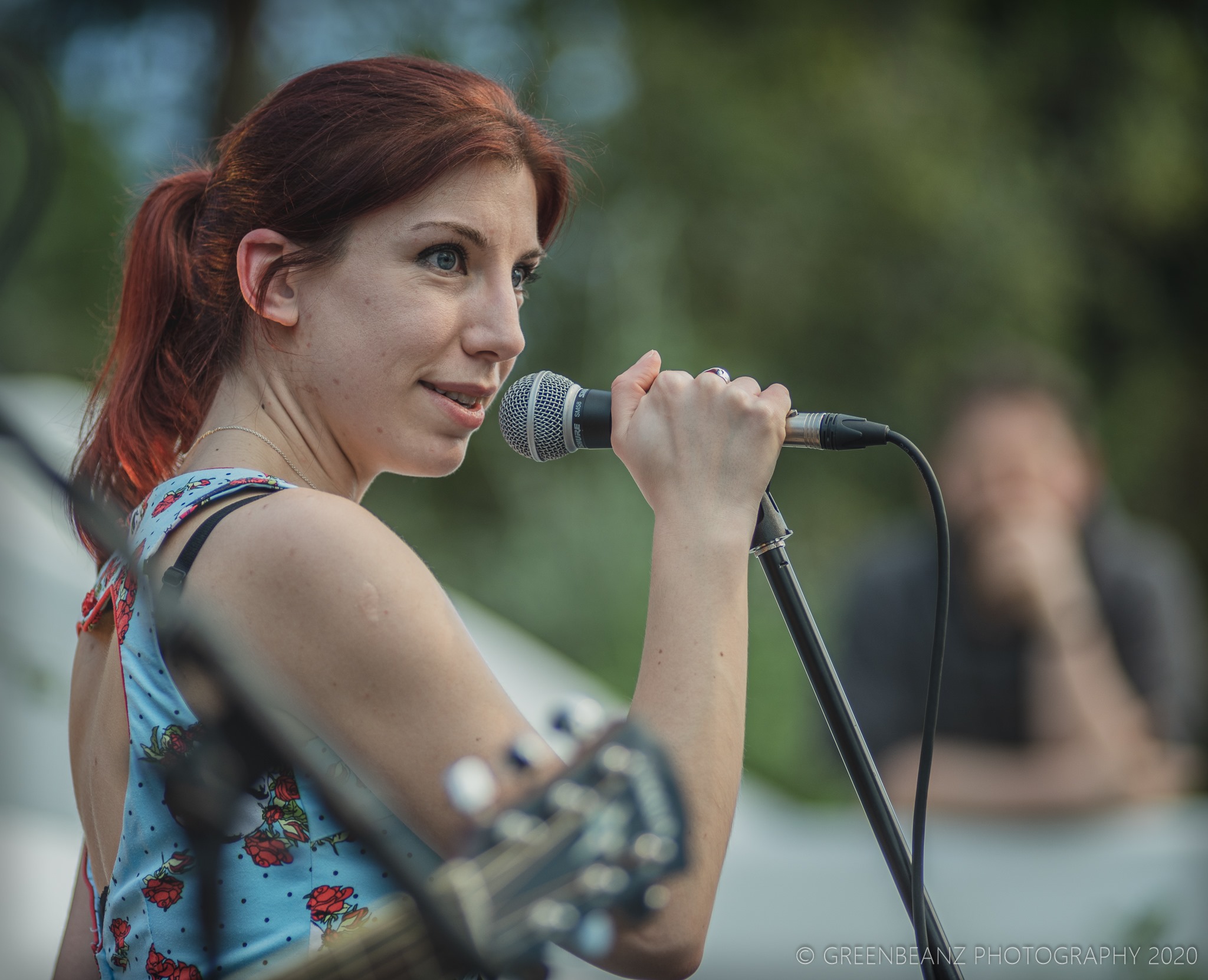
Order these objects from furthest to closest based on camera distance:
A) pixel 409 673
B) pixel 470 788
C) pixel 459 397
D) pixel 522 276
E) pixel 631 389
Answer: pixel 522 276
pixel 459 397
pixel 631 389
pixel 409 673
pixel 470 788

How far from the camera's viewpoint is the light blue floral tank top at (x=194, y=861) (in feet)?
4.00

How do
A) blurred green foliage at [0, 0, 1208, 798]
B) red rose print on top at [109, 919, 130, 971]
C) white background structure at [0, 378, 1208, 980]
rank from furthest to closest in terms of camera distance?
blurred green foliage at [0, 0, 1208, 798] → white background structure at [0, 378, 1208, 980] → red rose print on top at [109, 919, 130, 971]

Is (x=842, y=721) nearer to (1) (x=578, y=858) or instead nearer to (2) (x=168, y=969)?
(1) (x=578, y=858)

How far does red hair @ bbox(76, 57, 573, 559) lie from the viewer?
4.80 ft

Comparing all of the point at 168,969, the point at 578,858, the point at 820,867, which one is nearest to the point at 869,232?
the point at 820,867

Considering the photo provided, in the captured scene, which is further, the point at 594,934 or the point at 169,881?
the point at 169,881

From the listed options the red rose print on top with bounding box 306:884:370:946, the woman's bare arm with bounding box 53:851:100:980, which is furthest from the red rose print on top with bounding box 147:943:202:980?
the woman's bare arm with bounding box 53:851:100:980

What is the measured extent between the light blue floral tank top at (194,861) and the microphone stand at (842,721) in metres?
0.49

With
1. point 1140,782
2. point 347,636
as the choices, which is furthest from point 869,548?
point 347,636

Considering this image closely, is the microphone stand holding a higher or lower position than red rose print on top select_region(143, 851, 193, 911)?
higher

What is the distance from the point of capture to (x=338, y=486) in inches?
61.6

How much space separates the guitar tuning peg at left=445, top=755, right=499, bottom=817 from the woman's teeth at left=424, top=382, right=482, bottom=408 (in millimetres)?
737

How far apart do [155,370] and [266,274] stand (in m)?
→ 0.27

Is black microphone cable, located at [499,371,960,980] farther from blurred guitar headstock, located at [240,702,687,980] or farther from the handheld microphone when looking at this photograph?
blurred guitar headstock, located at [240,702,687,980]
